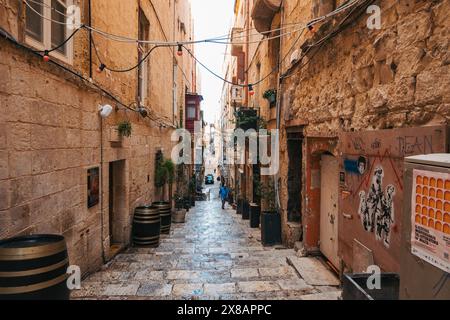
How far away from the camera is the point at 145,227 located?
23.4ft

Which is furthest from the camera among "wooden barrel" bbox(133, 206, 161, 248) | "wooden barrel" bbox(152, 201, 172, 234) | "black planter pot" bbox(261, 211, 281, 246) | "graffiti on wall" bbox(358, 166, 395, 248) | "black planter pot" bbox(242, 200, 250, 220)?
"black planter pot" bbox(242, 200, 250, 220)

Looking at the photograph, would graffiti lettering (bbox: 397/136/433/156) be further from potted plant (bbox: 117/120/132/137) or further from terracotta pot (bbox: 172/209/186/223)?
terracotta pot (bbox: 172/209/186/223)

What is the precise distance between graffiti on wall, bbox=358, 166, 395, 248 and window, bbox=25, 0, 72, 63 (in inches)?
158

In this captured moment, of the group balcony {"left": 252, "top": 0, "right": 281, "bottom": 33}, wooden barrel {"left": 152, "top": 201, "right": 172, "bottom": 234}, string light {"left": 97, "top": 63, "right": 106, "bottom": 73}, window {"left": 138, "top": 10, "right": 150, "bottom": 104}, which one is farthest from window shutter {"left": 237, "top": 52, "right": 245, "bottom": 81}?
string light {"left": 97, "top": 63, "right": 106, "bottom": 73}

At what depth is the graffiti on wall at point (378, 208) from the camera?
311cm

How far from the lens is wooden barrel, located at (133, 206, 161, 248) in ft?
23.4

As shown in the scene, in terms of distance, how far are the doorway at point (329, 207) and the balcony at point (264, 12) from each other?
4786 mm

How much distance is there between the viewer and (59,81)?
404 centimetres

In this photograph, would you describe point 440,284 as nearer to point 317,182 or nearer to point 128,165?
point 317,182

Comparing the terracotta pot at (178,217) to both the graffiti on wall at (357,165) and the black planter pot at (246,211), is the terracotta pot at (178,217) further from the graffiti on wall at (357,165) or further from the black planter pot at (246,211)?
the graffiti on wall at (357,165)

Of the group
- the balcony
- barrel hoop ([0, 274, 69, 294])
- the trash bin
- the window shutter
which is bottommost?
barrel hoop ([0, 274, 69, 294])

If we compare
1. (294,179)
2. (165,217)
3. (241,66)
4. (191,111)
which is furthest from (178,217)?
(191,111)

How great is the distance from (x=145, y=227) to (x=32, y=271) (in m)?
4.48
